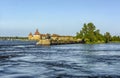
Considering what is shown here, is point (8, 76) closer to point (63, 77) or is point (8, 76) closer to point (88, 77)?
point (63, 77)

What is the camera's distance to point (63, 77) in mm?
36500

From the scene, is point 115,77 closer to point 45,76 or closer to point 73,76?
point 73,76

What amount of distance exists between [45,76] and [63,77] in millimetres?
2372

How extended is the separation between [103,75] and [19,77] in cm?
1047

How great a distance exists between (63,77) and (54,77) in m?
1.07

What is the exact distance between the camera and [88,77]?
120 feet

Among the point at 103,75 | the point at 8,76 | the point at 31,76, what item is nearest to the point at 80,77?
the point at 103,75

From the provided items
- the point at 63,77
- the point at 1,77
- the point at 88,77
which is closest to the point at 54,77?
the point at 63,77

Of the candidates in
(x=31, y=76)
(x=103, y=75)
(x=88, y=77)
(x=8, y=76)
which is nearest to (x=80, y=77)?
(x=88, y=77)

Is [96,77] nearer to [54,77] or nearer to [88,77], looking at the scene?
[88,77]

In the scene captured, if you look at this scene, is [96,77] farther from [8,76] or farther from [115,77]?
[8,76]

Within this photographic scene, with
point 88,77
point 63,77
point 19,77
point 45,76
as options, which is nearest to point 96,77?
point 88,77

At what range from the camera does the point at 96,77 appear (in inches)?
1439

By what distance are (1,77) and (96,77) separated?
37.0ft
